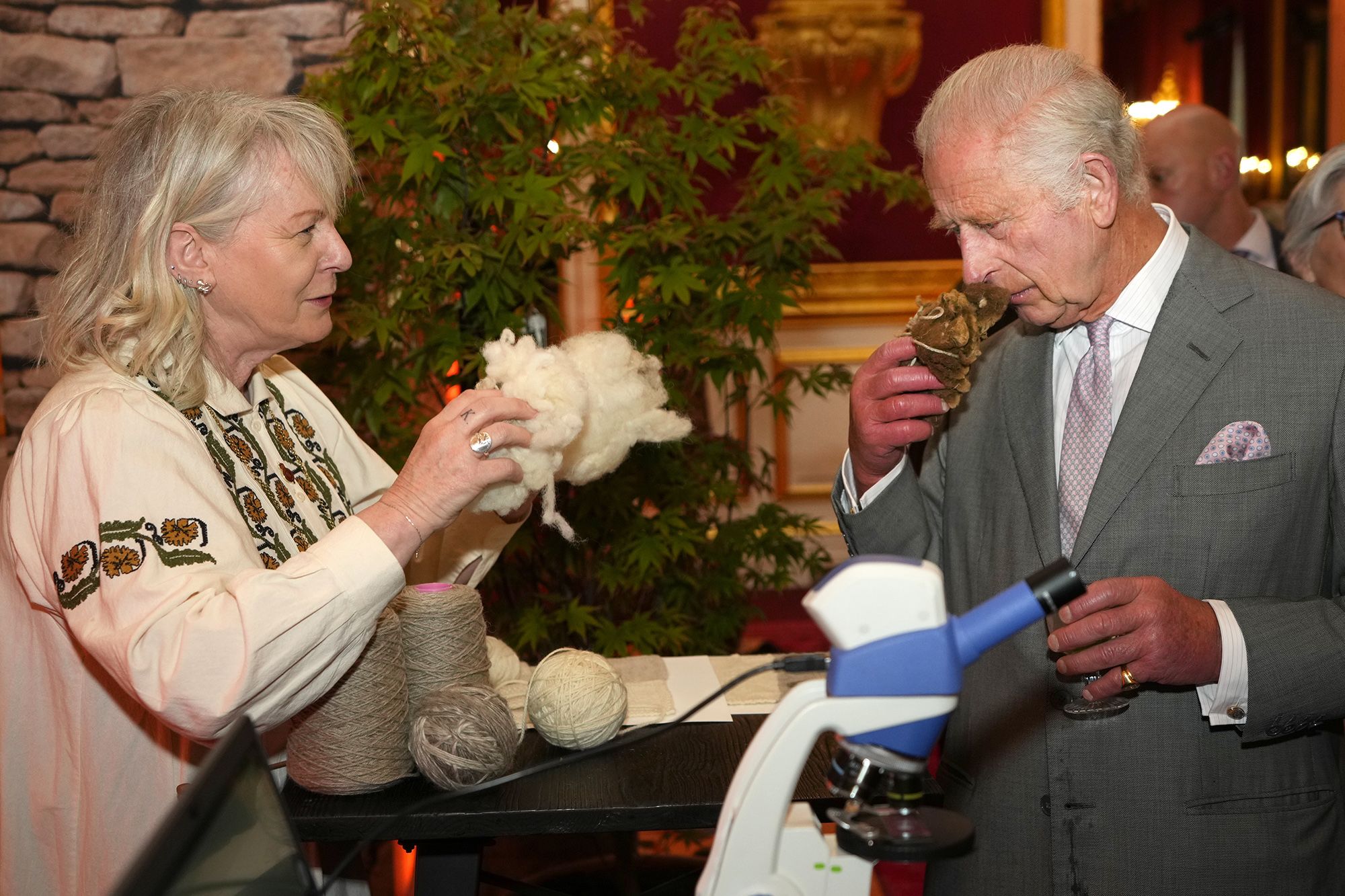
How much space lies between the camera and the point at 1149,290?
162cm

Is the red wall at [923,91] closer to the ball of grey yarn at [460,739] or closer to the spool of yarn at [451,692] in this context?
the spool of yarn at [451,692]

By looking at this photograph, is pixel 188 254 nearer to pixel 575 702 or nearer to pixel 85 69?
pixel 575 702

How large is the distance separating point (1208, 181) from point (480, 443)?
11.7 ft

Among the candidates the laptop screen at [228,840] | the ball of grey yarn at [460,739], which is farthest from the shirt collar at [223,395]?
the laptop screen at [228,840]

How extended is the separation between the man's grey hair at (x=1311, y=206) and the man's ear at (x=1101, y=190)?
1181mm

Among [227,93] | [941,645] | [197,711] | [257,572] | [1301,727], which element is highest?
[227,93]

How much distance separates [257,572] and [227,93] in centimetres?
77

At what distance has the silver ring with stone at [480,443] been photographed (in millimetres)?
1559

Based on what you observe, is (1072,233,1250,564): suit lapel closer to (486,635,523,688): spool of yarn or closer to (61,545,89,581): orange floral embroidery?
(486,635,523,688): spool of yarn

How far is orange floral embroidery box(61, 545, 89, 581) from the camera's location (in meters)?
1.42

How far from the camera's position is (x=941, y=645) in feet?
2.98

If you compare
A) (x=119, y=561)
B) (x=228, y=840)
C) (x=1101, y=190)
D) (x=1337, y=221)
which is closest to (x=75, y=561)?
(x=119, y=561)

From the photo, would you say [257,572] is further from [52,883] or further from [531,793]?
[52,883]

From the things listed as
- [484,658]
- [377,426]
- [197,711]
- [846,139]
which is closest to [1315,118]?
[846,139]
